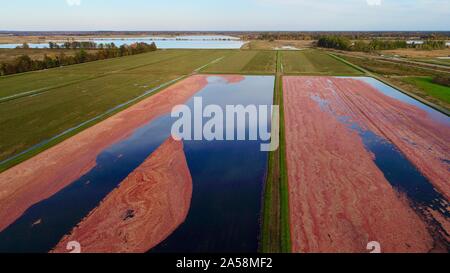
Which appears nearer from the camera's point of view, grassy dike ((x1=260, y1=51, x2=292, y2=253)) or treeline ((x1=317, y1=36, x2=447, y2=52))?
grassy dike ((x1=260, y1=51, x2=292, y2=253))

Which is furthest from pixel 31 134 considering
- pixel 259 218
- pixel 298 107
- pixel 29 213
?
pixel 298 107

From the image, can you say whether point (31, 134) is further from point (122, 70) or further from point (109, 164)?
point (122, 70)

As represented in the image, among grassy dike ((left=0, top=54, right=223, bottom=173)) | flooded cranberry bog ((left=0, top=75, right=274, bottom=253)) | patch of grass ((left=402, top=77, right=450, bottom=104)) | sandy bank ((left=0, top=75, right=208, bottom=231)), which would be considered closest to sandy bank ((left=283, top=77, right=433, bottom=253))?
flooded cranberry bog ((left=0, top=75, right=274, bottom=253))

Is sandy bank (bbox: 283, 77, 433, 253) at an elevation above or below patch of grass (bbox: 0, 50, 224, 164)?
below

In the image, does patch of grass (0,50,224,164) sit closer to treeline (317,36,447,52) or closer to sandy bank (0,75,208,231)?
sandy bank (0,75,208,231)

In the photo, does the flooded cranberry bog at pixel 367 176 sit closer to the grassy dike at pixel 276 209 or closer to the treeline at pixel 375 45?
the grassy dike at pixel 276 209

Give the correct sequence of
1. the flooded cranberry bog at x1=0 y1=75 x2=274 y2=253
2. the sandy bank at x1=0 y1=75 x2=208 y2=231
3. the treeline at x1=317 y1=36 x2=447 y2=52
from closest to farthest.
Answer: the flooded cranberry bog at x1=0 y1=75 x2=274 y2=253
the sandy bank at x1=0 y1=75 x2=208 y2=231
the treeline at x1=317 y1=36 x2=447 y2=52
